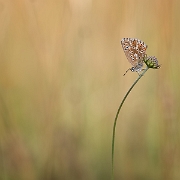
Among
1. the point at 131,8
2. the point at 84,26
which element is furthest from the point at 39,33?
the point at 131,8

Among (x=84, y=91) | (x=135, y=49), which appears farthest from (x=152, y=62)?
(x=84, y=91)

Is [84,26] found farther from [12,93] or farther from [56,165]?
[56,165]

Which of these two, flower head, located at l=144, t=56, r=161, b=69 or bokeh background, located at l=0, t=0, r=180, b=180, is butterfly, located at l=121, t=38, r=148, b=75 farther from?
bokeh background, located at l=0, t=0, r=180, b=180

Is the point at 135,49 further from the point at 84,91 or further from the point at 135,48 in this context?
the point at 84,91

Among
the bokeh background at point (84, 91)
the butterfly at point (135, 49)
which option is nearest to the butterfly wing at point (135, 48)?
the butterfly at point (135, 49)

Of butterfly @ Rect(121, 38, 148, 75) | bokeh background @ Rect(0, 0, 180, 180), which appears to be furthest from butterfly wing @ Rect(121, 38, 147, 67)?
bokeh background @ Rect(0, 0, 180, 180)

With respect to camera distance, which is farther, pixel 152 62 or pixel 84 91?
pixel 84 91

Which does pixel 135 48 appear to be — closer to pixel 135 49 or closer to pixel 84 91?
pixel 135 49

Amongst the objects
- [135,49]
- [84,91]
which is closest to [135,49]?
[135,49]
